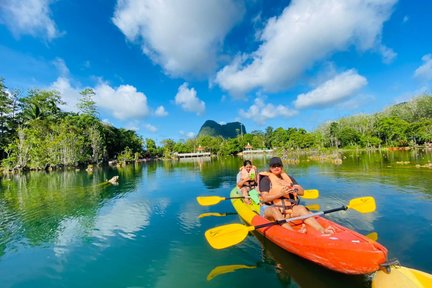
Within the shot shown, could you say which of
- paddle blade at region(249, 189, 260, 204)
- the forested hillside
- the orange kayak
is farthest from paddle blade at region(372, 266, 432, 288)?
the forested hillside

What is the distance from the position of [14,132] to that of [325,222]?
4757 centimetres

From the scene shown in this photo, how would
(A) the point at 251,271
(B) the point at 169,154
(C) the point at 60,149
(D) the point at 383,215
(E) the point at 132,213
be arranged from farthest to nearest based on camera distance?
(B) the point at 169,154
(C) the point at 60,149
(E) the point at 132,213
(D) the point at 383,215
(A) the point at 251,271

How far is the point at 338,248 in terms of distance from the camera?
13.6 feet

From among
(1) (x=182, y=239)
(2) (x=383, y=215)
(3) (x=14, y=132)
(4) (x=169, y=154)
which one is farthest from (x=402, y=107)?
(3) (x=14, y=132)

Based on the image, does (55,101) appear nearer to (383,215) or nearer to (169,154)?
(169,154)

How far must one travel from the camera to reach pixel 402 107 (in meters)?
76.2

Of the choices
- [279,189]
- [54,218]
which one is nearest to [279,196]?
[279,189]

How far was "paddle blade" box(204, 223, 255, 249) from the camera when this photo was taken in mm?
5180

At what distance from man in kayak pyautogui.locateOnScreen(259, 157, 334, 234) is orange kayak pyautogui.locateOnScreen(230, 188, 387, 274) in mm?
375

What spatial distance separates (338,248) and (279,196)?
1842 mm

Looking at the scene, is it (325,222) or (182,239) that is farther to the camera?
(182,239)

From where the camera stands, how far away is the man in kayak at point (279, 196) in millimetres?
5708

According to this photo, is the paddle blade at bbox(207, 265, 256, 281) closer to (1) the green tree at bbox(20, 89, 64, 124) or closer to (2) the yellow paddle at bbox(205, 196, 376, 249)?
(2) the yellow paddle at bbox(205, 196, 376, 249)

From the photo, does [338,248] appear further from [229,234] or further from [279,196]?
[229,234]
